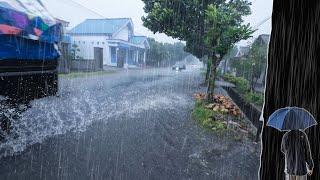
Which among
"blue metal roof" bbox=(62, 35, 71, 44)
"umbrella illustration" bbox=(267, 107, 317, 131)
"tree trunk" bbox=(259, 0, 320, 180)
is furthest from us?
"blue metal roof" bbox=(62, 35, 71, 44)

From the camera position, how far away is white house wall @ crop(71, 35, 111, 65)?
341cm

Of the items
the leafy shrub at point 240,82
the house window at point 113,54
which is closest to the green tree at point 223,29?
the leafy shrub at point 240,82

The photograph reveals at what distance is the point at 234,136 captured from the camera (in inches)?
136

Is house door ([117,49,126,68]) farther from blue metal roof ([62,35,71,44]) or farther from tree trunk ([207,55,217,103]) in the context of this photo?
tree trunk ([207,55,217,103])

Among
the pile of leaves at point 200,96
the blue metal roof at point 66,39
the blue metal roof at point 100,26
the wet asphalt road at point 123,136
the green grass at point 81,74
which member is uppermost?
the blue metal roof at point 100,26

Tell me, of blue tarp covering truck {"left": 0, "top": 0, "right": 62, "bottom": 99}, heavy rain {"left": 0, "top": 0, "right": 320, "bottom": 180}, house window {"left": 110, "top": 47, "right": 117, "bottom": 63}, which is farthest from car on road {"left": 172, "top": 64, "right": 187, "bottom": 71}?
blue tarp covering truck {"left": 0, "top": 0, "right": 62, "bottom": 99}

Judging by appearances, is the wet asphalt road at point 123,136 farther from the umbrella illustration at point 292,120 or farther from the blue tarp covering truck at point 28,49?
the umbrella illustration at point 292,120

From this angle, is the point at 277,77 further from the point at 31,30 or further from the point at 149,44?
the point at 31,30

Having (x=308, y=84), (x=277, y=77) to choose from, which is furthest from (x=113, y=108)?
(x=308, y=84)

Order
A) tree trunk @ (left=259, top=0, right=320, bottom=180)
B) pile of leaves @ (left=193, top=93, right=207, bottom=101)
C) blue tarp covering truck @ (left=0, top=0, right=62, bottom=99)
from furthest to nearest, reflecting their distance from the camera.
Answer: pile of leaves @ (left=193, top=93, right=207, bottom=101) < blue tarp covering truck @ (left=0, top=0, right=62, bottom=99) < tree trunk @ (left=259, top=0, right=320, bottom=180)

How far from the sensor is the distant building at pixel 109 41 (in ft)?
11.2

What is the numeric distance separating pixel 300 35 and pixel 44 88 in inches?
111

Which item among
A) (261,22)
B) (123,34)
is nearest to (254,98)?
(261,22)

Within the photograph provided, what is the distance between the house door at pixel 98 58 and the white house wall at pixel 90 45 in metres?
0.04
